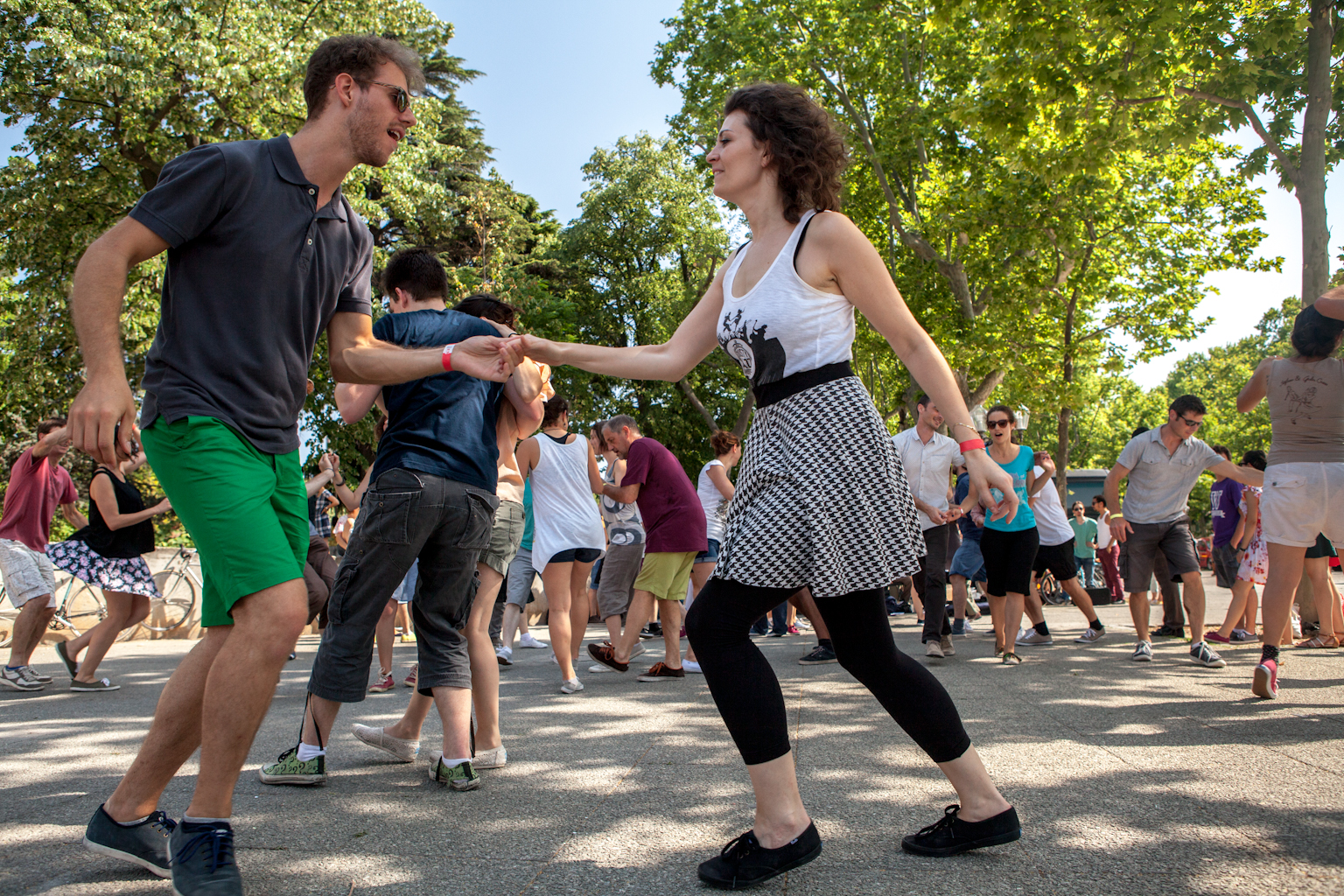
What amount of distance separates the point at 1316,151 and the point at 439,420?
29.8ft

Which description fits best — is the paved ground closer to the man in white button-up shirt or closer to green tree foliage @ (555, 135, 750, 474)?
the man in white button-up shirt

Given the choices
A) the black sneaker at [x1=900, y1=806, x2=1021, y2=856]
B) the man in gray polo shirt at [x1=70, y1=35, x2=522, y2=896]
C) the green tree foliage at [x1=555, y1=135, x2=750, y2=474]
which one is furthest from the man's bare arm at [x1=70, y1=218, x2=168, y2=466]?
the green tree foliage at [x1=555, y1=135, x2=750, y2=474]

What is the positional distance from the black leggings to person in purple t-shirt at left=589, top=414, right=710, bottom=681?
15.0 feet

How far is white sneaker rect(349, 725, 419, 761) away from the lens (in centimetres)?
422

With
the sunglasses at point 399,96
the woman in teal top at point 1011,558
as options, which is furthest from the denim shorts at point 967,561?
the sunglasses at point 399,96

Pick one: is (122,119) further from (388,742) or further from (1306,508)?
(1306,508)

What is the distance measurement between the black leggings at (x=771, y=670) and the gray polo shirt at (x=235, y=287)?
131cm

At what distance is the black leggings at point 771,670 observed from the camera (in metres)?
2.62

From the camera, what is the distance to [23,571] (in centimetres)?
728

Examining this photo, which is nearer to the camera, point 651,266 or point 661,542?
point 661,542

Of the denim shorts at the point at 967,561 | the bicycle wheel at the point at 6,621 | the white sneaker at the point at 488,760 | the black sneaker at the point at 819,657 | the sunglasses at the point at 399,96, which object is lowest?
the black sneaker at the point at 819,657

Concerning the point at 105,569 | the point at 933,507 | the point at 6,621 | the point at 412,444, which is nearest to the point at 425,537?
the point at 412,444

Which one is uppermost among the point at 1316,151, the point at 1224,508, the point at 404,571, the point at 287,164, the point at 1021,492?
the point at 1316,151

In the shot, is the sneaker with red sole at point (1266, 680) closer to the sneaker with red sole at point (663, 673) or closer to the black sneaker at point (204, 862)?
the sneaker with red sole at point (663, 673)
